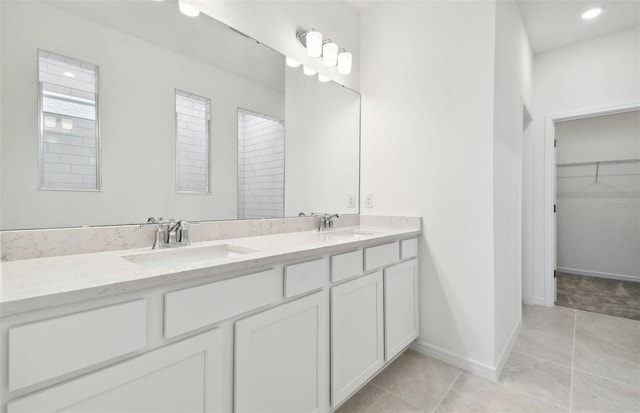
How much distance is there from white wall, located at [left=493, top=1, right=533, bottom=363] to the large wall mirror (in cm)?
129

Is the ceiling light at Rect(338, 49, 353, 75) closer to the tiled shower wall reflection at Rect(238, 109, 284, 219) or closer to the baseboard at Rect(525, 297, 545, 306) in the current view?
the tiled shower wall reflection at Rect(238, 109, 284, 219)

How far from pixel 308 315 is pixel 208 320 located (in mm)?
442

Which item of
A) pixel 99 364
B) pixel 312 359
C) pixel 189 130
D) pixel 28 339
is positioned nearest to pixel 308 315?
pixel 312 359

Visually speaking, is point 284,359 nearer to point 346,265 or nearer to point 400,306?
point 346,265

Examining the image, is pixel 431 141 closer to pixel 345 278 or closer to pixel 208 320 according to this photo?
pixel 345 278

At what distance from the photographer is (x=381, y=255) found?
1.63 m

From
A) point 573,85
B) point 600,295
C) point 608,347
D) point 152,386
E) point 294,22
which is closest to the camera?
point 152,386

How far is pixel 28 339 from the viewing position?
1.93 feet

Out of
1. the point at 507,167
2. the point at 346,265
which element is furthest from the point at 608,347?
the point at 346,265

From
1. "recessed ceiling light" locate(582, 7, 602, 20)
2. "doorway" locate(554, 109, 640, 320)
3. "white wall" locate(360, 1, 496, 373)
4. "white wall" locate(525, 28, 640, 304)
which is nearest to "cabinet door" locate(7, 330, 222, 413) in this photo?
"white wall" locate(360, 1, 496, 373)

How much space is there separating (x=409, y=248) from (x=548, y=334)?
1.50 meters

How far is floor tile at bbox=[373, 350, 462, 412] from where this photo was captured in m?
1.57

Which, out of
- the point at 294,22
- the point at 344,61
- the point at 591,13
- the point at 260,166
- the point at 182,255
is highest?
the point at 591,13

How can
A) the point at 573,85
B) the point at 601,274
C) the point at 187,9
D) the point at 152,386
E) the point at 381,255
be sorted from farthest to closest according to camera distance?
the point at 601,274 → the point at 573,85 → the point at 381,255 → the point at 187,9 → the point at 152,386
